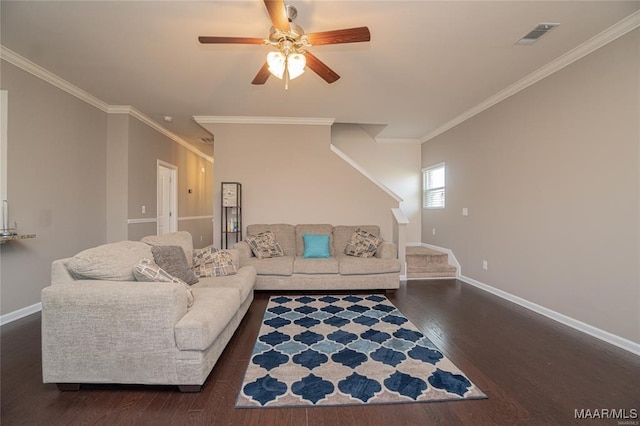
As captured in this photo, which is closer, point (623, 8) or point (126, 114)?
point (623, 8)

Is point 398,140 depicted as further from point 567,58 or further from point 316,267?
point 316,267

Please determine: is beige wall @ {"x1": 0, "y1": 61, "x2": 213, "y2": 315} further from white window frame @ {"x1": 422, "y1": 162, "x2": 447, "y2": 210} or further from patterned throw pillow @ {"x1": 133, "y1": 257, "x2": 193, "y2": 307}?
white window frame @ {"x1": 422, "y1": 162, "x2": 447, "y2": 210}

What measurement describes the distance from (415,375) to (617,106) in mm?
2891

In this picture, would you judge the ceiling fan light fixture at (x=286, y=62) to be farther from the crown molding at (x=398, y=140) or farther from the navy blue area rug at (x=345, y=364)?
the crown molding at (x=398, y=140)

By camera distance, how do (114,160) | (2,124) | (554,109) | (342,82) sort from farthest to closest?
(114,160), (342,82), (554,109), (2,124)

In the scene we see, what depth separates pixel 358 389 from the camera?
1.80 meters

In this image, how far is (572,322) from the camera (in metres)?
2.80

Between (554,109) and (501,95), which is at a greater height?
(501,95)

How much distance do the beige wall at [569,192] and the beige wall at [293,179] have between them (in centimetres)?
168

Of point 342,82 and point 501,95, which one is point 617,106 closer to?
point 501,95

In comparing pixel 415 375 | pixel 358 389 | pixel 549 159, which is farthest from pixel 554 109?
pixel 358 389

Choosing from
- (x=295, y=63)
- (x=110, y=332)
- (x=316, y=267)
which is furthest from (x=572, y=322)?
(x=110, y=332)

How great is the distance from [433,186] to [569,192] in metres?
2.94

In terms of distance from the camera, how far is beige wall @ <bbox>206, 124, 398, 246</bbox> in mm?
4807
